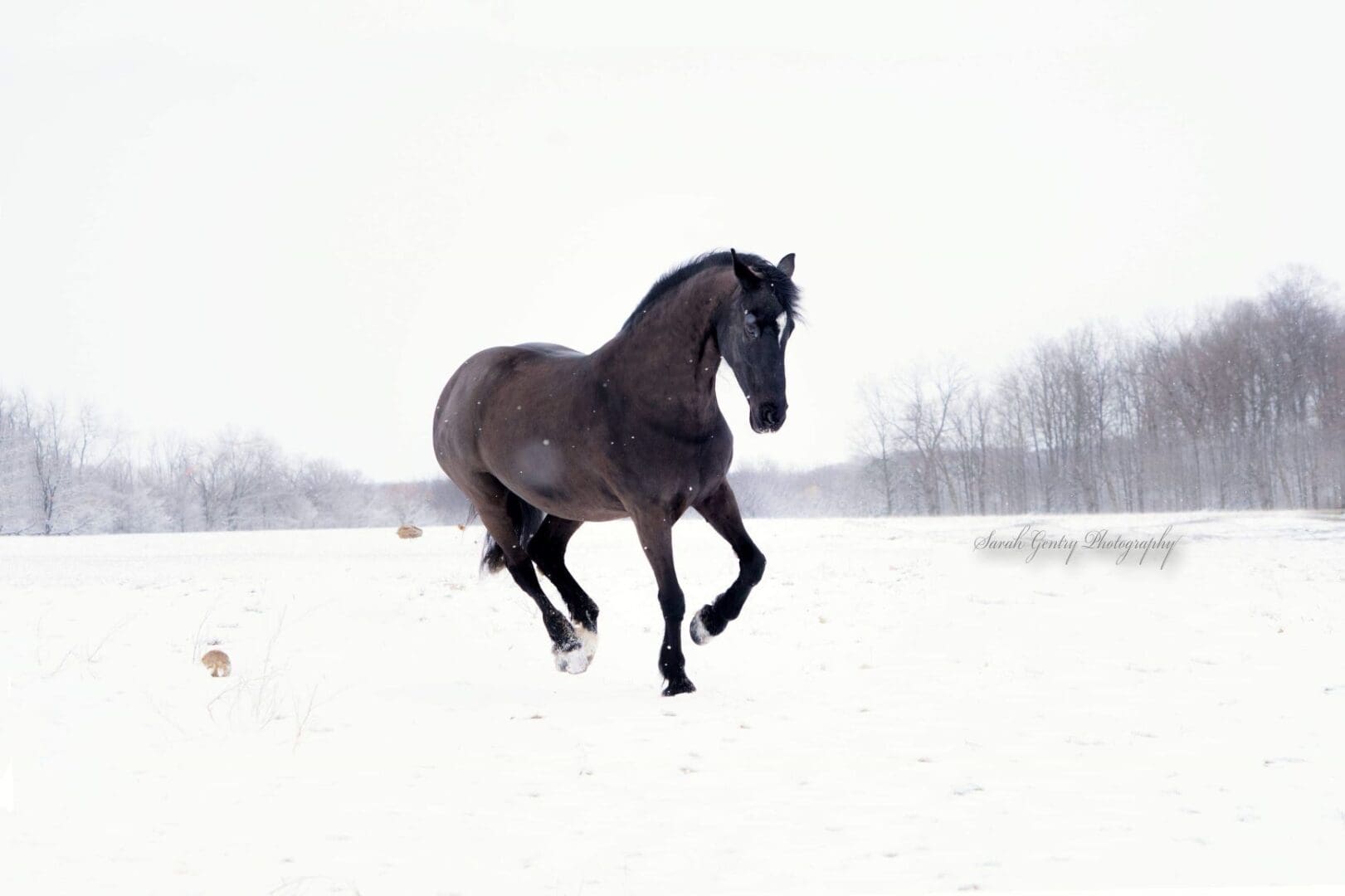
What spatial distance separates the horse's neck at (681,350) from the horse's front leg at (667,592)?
2.39 ft

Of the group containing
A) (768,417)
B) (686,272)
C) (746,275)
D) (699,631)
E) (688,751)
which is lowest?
(688,751)

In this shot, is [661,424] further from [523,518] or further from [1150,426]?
[1150,426]

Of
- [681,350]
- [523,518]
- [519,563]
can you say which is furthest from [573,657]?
[681,350]

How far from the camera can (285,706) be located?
546 centimetres

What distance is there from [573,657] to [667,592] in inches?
47.0

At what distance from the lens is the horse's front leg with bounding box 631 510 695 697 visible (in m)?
5.79

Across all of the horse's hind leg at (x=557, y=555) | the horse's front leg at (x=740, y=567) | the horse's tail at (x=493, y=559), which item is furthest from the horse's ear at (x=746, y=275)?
the horse's tail at (x=493, y=559)

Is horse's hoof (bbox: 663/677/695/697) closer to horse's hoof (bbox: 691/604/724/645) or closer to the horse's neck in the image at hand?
horse's hoof (bbox: 691/604/724/645)

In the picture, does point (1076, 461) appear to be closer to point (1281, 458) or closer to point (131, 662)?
point (1281, 458)

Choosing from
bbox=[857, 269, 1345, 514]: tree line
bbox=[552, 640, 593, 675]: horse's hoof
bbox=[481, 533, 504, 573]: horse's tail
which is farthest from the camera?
bbox=[857, 269, 1345, 514]: tree line

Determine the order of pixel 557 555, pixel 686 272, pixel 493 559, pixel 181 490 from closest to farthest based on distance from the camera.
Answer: pixel 686 272 < pixel 557 555 < pixel 493 559 < pixel 181 490

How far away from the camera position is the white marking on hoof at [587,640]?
6714 mm

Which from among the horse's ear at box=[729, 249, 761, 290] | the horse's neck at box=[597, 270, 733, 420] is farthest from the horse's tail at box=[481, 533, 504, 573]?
the horse's ear at box=[729, 249, 761, 290]

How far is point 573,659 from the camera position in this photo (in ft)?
21.8
